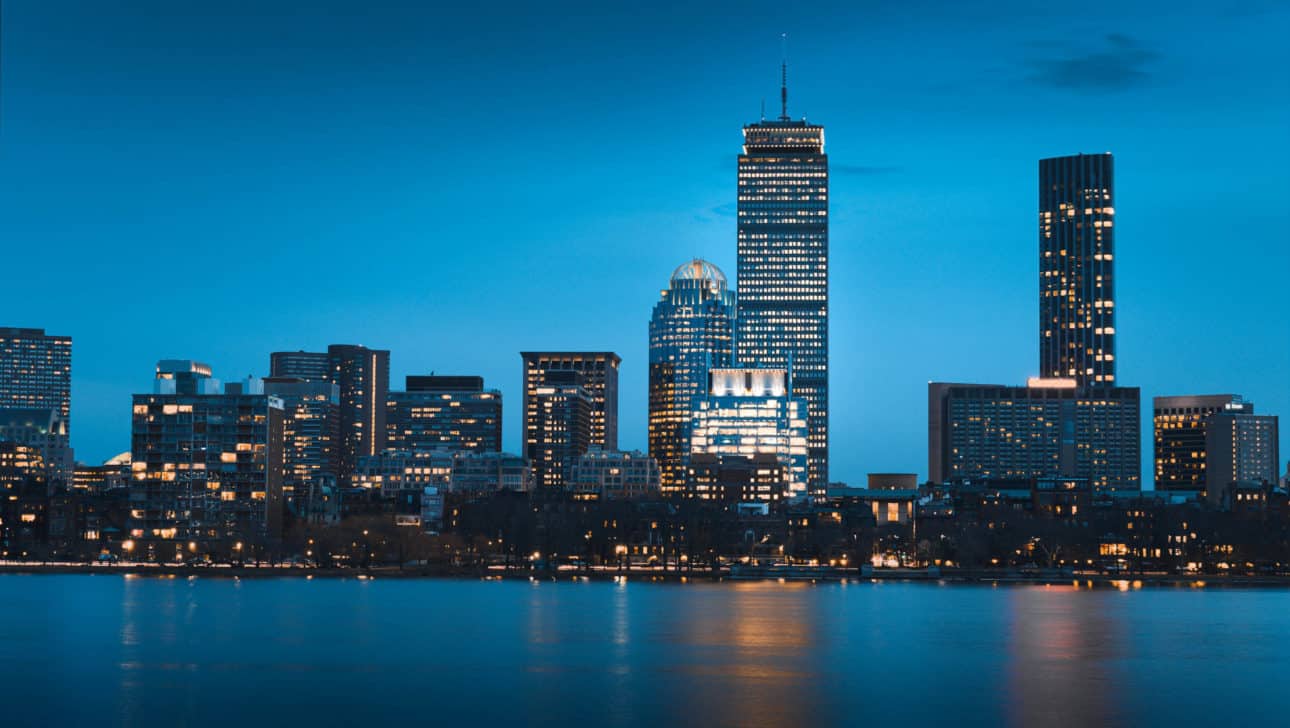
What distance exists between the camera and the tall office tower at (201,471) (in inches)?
7421

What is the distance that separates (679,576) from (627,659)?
87.3 metres

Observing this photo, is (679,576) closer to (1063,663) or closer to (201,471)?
(201,471)

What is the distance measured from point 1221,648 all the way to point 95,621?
6519 centimetres

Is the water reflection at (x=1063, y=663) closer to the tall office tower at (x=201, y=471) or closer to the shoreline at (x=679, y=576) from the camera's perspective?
the shoreline at (x=679, y=576)

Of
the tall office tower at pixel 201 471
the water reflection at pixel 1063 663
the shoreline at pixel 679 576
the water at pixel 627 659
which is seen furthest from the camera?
the tall office tower at pixel 201 471

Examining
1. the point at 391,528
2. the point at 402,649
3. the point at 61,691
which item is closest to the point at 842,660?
the point at 402,649

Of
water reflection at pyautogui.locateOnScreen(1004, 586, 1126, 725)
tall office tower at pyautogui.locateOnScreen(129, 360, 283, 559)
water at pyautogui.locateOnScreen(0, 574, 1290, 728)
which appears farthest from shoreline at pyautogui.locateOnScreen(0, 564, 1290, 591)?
water reflection at pyautogui.locateOnScreen(1004, 586, 1126, 725)

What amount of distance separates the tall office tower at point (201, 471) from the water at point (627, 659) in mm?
50534

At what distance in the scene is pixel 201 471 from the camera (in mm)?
191125

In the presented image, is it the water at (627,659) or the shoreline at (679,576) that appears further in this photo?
the shoreline at (679,576)

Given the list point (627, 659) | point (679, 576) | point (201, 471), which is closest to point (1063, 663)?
point (627, 659)

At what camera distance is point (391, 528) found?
191 metres

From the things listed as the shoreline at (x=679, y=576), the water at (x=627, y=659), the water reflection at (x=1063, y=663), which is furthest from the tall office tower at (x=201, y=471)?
the water reflection at (x=1063, y=663)

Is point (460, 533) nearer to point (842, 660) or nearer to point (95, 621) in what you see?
point (95, 621)
